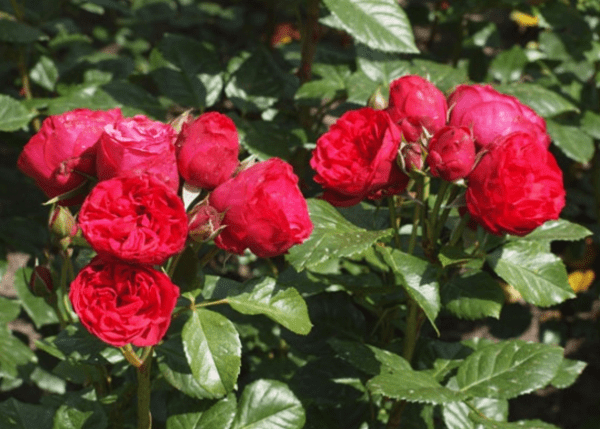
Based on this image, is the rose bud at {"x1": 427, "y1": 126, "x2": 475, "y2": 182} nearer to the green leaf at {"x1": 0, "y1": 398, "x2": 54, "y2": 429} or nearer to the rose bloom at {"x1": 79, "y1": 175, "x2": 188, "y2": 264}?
the rose bloom at {"x1": 79, "y1": 175, "x2": 188, "y2": 264}

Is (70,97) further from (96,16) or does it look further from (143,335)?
(96,16)

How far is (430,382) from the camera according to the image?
1296mm

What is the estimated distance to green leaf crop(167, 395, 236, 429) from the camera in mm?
1338

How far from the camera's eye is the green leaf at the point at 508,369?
1.31m

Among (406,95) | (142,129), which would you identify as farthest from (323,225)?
(142,129)

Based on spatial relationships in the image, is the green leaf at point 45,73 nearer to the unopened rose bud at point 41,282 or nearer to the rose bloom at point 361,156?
the unopened rose bud at point 41,282

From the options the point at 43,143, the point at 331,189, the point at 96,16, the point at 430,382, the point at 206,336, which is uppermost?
the point at 43,143

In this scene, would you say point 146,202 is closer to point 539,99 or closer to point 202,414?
point 202,414

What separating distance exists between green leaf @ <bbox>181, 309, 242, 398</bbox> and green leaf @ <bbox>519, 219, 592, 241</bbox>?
0.52 meters

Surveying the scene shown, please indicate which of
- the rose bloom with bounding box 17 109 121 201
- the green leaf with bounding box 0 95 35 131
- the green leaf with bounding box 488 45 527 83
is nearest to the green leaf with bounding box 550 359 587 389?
the green leaf with bounding box 488 45 527 83

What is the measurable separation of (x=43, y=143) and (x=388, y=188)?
19.4 inches

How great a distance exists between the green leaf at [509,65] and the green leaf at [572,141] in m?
0.26

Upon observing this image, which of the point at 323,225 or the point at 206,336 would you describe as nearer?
the point at 206,336

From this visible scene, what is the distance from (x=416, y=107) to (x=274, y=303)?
35 centimetres
